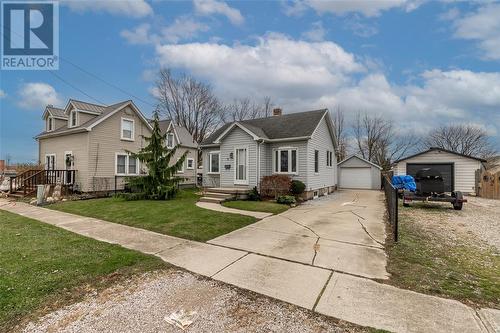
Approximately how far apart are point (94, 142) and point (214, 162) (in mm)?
7905

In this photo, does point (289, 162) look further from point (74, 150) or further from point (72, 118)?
point (72, 118)

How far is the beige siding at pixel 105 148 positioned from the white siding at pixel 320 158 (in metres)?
11.0

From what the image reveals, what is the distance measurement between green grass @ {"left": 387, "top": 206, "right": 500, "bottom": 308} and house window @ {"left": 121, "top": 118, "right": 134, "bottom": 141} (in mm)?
18187

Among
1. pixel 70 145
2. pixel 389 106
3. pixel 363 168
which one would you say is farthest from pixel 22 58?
pixel 389 106

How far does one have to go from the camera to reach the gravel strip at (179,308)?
265 centimetres

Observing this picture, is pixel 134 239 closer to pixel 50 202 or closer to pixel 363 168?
pixel 50 202

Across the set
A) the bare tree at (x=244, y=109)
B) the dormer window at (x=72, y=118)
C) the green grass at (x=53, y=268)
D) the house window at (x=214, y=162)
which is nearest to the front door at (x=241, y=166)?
the house window at (x=214, y=162)

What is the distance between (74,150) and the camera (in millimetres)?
16766

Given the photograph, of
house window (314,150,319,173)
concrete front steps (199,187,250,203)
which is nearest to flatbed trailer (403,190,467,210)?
house window (314,150,319,173)

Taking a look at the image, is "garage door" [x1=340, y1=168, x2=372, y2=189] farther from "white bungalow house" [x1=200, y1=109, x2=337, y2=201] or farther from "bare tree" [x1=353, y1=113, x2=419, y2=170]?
"bare tree" [x1=353, y1=113, x2=419, y2=170]

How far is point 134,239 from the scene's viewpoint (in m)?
6.02

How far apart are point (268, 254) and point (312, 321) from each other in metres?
2.24

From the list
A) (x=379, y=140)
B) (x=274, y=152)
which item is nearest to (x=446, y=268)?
(x=274, y=152)

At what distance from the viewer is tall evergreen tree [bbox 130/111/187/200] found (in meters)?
13.6
